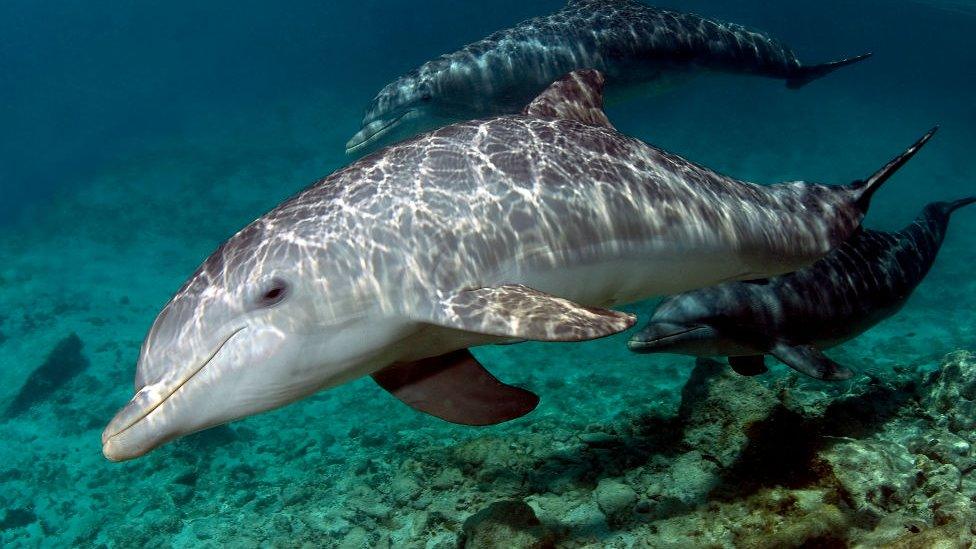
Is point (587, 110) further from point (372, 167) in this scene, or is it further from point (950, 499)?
point (950, 499)

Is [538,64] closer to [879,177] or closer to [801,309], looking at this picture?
[801,309]

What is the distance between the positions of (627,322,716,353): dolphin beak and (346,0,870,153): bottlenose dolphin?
227 inches

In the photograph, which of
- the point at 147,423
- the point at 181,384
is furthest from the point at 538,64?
the point at 147,423

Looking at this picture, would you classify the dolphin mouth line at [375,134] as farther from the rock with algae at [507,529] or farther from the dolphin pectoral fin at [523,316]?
the dolphin pectoral fin at [523,316]

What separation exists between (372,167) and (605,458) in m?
4.31

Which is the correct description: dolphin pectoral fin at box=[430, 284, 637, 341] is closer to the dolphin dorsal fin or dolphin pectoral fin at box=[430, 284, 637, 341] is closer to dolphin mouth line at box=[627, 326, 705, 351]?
the dolphin dorsal fin

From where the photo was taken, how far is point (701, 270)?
408cm

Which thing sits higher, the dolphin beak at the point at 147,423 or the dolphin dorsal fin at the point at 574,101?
the dolphin dorsal fin at the point at 574,101

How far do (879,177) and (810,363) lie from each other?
191 centimetres

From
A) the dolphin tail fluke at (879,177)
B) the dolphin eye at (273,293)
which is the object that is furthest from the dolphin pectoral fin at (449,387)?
the dolphin tail fluke at (879,177)

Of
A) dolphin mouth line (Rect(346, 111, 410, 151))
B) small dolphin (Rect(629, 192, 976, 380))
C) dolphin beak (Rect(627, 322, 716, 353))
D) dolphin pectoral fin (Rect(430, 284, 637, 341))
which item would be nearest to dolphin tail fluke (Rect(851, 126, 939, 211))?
small dolphin (Rect(629, 192, 976, 380))

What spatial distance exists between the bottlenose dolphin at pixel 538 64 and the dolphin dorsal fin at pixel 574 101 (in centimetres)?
578

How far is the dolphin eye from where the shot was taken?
3023mm

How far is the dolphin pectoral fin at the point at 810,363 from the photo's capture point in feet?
18.3
